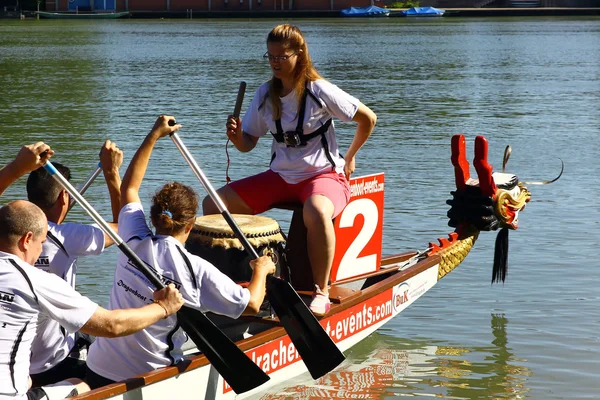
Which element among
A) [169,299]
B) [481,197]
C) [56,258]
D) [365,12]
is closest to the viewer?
[169,299]

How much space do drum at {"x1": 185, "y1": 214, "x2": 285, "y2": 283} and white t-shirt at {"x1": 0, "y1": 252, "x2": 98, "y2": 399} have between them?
2.21 metres

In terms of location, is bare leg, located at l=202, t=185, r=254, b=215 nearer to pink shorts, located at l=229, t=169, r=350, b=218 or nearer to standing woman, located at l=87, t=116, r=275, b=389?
pink shorts, located at l=229, t=169, r=350, b=218

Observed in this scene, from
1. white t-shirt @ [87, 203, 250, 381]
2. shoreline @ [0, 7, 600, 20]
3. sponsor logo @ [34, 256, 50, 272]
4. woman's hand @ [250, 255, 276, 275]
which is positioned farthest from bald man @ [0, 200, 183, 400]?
shoreline @ [0, 7, 600, 20]

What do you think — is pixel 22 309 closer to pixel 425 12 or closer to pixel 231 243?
pixel 231 243

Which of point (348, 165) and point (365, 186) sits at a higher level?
point (348, 165)

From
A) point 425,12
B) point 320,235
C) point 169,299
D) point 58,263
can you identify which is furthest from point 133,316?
point 425,12

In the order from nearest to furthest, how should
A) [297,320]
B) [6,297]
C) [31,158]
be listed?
[6,297] < [31,158] < [297,320]

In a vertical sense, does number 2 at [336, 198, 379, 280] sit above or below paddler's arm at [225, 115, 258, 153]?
below

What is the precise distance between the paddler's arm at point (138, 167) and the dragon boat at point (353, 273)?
3.06 ft

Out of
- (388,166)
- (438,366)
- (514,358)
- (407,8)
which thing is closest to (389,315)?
(438,366)

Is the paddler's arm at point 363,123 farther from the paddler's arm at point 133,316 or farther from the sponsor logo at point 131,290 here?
the paddler's arm at point 133,316

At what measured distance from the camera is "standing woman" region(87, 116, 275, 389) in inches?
207

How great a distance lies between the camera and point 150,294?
17.6 ft

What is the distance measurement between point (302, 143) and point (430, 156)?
397 inches
